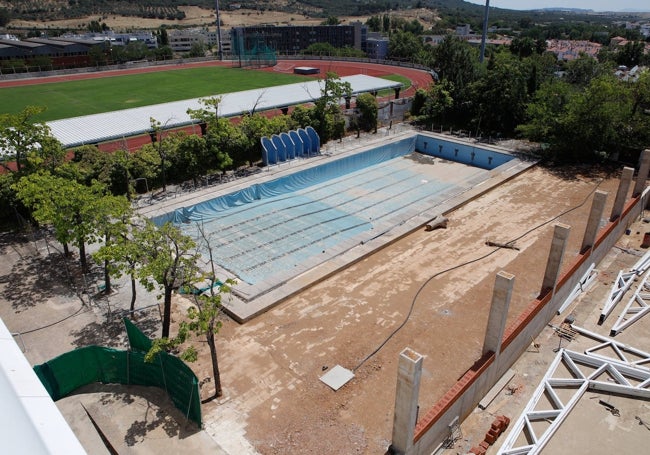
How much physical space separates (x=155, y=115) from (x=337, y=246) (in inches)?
615

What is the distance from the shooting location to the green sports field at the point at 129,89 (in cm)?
4194

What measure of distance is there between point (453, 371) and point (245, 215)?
12.7m

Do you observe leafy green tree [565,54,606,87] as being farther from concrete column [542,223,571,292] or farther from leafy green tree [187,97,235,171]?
leafy green tree [187,97,235,171]

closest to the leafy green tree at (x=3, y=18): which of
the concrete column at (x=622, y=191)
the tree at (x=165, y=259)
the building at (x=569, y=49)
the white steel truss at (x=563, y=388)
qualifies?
the building at (x=569, y=49)

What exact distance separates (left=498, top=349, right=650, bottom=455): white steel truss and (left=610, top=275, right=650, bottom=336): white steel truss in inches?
79.7

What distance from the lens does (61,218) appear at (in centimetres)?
1278

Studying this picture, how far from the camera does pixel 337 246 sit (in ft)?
57.2

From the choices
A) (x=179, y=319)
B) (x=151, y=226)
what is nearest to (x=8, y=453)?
(x=151, y=226)

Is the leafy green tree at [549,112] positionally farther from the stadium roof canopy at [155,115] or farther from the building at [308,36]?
the building at [308,36]

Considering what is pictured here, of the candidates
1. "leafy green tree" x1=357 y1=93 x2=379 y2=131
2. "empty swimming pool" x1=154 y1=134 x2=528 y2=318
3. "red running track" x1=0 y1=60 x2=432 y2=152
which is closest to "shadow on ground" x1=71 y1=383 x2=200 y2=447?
"empty swimming pool" x1=154 y1=134 x2=528 y2=318

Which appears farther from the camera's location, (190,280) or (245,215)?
(245,215)

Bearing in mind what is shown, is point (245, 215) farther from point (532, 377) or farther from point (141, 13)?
point (141, 13)

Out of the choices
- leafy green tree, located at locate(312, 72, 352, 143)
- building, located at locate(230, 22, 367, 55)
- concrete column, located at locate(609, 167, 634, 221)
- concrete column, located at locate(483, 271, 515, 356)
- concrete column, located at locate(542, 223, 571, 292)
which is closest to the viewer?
concrete column, located at locate(483, 271, 515, 356)

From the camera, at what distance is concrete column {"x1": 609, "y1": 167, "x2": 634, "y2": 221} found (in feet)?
58.4
